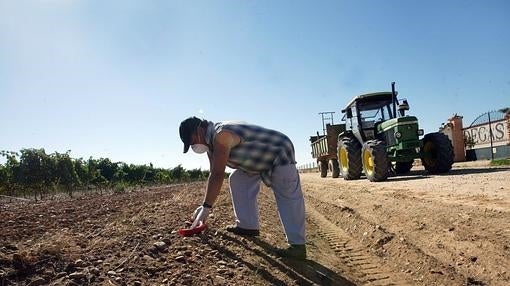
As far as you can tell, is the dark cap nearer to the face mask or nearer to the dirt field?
the face mask

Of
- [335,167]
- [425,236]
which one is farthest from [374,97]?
[425,236]

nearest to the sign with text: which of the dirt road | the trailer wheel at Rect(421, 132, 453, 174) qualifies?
the trailer wheel at Rect(421, 132, 453, 174)

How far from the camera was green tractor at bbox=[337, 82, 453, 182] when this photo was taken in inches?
472

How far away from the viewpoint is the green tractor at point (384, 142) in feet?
39.3

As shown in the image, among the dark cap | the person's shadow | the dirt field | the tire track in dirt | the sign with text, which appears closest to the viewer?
the dirt field

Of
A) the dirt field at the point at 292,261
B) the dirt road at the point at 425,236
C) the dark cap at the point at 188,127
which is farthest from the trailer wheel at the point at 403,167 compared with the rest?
the dark cap at the point at 188,127

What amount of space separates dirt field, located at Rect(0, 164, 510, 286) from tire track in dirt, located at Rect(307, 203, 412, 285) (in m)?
0.01

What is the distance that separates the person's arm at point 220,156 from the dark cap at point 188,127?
10.0 inches

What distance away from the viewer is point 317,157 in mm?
19984

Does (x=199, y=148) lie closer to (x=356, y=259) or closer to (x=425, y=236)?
(x=356, y=259)

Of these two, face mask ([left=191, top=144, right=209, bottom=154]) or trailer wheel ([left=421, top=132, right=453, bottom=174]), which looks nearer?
face mask ([left=191, top=144, right=209, bottom=154])

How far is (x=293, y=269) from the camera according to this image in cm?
402

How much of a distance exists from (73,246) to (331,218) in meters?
5.44

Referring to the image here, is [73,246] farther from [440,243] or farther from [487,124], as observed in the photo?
[487,124]
